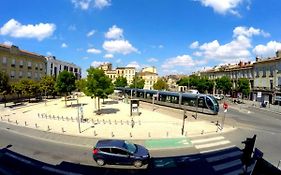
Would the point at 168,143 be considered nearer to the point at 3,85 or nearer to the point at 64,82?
the point at 64,82

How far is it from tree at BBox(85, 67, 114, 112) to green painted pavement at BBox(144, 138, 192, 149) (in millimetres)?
16460

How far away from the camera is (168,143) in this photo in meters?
23.2

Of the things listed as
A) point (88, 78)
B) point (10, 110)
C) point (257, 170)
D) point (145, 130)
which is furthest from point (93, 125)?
point (257, 170)

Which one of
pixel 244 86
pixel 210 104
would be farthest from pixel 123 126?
pixel 244 86

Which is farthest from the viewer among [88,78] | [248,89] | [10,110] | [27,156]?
[248,89]

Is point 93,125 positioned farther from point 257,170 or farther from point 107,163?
point 257,170

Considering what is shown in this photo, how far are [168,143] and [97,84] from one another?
1831cm

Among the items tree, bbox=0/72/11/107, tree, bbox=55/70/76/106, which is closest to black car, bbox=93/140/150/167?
tree, bbox=55/70/76/106

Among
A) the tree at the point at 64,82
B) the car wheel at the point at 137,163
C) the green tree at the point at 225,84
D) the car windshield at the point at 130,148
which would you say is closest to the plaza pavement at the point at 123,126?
the car windshield at the point at 130,148

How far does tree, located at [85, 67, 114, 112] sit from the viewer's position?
38675 millimetres

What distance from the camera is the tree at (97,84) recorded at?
38.7 m

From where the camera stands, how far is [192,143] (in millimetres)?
23547

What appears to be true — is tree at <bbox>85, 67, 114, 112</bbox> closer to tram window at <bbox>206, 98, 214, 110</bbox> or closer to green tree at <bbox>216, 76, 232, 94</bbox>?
tram window at <bbox>206, 98, 214, 110</bbox>

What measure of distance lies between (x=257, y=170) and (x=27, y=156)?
15284 mm
